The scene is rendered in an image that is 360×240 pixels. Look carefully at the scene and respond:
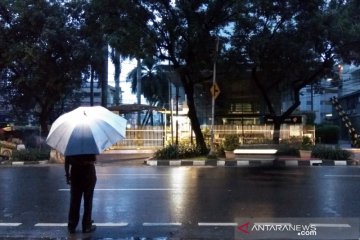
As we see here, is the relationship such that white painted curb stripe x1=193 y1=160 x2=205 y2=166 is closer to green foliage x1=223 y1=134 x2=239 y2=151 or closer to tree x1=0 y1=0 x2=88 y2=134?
green foliage x1=223 y1=134 x2=239 y2=151

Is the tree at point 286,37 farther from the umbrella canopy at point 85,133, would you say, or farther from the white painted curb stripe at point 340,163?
the umbrella canopy at point 85,133

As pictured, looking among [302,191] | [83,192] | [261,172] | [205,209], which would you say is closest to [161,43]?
[261,172]

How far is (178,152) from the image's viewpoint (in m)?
20.9

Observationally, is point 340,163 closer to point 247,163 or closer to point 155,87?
point 247,163

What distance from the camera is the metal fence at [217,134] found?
26078mm

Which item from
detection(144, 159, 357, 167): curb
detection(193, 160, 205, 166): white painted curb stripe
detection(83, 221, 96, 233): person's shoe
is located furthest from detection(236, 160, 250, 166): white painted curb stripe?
detection(83, 221, 96, 233): person's shoe

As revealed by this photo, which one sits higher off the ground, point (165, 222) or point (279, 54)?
point (279, 54)

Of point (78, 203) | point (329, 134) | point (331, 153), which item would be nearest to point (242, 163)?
point (331, 153)

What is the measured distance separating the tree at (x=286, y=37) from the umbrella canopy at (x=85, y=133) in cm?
1442

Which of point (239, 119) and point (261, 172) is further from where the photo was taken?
point (239, 119)

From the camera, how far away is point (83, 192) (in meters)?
6.92

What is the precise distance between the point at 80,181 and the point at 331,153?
1554 cm

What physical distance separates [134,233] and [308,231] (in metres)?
2.52

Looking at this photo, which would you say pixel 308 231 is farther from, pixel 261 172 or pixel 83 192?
pixel 261 172
